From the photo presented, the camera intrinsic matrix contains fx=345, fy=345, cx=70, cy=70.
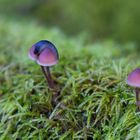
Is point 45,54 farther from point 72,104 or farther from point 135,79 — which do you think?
point 135,79

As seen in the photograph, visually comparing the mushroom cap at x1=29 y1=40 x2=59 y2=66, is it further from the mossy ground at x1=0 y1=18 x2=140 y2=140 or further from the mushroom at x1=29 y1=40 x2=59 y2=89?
the mossy ground at x1=0 y1=18 x2=140 y2=140

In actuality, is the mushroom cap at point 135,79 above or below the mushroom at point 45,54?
below

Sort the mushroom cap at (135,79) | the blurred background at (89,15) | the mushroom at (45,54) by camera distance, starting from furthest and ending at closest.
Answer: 1. the blurred background at (89,15)
2. the mushroom at (45,54)
3. the mushroom cap at (135,79)

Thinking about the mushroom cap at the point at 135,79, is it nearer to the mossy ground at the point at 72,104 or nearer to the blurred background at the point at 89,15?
the mossy ground at the point at 72,104

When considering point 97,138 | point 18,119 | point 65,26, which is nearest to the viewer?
point 97,138

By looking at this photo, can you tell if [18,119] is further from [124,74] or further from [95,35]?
[95,35]

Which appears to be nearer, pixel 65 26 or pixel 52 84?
pixel 52 84

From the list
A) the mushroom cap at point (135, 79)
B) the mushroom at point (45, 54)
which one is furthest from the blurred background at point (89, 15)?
the mushroom cap at point (135, 79)

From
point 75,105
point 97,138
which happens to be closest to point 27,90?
point 75,105
